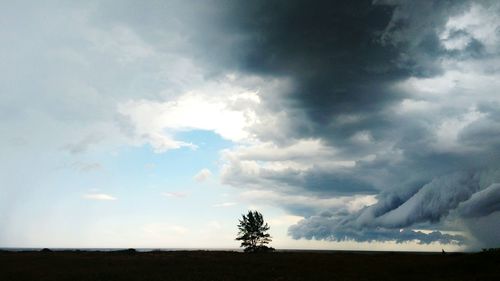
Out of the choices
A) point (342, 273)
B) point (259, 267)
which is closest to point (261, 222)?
point (259, 267)

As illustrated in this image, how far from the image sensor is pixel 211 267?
1993 inches

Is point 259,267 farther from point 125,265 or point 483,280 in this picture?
point 483,280

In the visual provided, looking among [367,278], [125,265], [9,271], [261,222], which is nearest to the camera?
[367,278]

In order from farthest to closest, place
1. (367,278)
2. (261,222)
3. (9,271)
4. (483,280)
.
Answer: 1. (261,222)
2. (9,271)
3. (367,278)
4. (483,280)

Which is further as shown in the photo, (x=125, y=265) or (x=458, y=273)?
(x=125, y=265)

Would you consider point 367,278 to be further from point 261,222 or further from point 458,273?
point 261,222

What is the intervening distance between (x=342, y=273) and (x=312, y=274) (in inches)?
146

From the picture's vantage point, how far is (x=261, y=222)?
95.9 metres

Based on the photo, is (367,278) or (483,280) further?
(367,278)

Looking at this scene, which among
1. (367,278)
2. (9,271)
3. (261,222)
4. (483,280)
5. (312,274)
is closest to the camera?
(483,280)

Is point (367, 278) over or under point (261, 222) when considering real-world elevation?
under

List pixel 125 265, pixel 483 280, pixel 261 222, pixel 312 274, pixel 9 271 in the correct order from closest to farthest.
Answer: pixel 483 280 < pixel 312 274 < pixel 9 271 < pixel 125 265 < pixel 261 222

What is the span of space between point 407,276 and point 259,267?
17.5 metres

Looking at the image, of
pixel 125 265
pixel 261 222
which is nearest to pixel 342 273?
pixel 125 265
